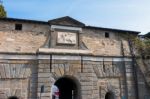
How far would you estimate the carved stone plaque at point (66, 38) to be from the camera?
45.0ft

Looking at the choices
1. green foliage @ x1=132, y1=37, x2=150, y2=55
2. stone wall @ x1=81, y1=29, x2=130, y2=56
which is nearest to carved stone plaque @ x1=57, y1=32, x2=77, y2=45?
stone wall @ x1=81, y1=29, x2=130, y2=56

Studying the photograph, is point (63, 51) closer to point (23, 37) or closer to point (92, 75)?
point (92, 75)

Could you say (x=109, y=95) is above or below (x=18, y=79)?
below

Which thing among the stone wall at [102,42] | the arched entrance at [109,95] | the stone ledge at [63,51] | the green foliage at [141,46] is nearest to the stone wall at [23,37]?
the stone ledge at [63,51]

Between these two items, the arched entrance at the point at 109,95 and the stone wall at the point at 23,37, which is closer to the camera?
the stone wall at the point at 23,37

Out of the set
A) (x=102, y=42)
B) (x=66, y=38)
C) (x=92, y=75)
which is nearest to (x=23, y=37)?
(x=66, y=38)

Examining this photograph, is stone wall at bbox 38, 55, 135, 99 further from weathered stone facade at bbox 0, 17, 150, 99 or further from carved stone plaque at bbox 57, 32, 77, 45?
carved stone plaque at bbox 57, 32, 77, 45

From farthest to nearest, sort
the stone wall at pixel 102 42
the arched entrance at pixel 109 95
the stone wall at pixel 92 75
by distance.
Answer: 1. the arched entrance at pixel 109 95
2. the stone wall at pixel 102 42
3. the stone wall at pixel 92 75

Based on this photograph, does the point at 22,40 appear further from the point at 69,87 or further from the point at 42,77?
Result: the point at 69,87

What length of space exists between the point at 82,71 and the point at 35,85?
2.83m

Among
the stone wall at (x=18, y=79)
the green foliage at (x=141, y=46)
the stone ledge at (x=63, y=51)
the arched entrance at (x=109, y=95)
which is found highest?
the green foliage at (x=141, y=46)

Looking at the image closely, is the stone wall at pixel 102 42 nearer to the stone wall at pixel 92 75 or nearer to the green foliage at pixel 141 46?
the stone wall at pixel 92 75

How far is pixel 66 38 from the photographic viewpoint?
13.8 meters

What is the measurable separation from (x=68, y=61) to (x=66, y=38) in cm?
134
